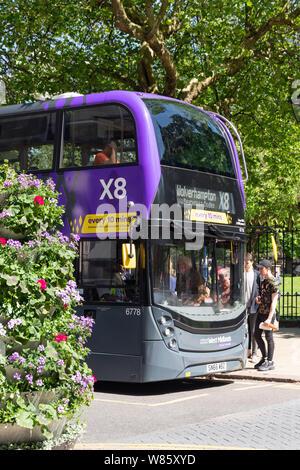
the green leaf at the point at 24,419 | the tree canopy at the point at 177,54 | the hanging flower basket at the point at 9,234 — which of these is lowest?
the green leaf at the point at 24,419

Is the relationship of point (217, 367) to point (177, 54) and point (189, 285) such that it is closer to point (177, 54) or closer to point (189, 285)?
point (189, 285)

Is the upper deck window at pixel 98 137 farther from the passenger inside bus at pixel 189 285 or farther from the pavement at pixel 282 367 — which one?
the pavement at pixel 282 367

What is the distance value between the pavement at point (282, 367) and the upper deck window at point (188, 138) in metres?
3.37

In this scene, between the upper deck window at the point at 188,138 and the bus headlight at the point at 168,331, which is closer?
the bus headlight at the point at 168,331

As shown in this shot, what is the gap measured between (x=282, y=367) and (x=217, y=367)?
7.93 ft

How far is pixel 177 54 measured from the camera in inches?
841

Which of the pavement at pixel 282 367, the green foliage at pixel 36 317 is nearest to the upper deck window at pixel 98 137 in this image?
the pavement at pixel 282 367

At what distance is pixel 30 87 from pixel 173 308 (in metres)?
9.96

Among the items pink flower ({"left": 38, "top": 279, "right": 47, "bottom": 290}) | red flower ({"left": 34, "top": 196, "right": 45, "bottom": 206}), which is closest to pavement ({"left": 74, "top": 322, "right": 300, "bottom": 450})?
pink flower ({"left": 38, "top": 279, "right": 47, "bottom": 290})

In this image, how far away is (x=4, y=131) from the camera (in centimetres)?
1277

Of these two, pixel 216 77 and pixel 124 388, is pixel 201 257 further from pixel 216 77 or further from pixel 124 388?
pixel 216 77

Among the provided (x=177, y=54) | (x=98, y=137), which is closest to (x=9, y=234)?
(x=98, y=137)

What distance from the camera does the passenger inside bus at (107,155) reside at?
11219mm
